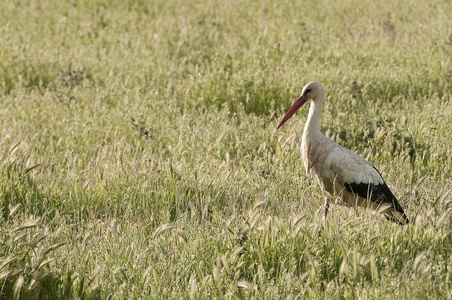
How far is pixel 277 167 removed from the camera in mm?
5422

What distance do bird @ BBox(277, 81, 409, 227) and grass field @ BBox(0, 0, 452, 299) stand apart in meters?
0.22

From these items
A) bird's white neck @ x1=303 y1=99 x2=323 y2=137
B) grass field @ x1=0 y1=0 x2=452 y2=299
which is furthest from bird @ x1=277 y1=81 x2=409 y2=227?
grass field @ x1=0 y1=0 x2=452 y2=299

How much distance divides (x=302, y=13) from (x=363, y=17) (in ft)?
4.78

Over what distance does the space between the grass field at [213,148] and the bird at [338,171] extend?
0.73ft

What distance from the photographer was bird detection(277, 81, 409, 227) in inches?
183

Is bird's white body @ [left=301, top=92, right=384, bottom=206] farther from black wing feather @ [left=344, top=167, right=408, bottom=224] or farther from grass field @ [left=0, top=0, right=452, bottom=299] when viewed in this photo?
grass field @ [left=0, top=0, right=452, bottom=299]

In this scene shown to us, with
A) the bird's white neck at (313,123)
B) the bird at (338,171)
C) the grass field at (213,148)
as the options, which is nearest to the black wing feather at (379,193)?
the bird at (338,171)

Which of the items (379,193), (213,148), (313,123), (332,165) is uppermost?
(313,123)

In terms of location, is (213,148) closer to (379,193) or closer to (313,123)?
(313,123)

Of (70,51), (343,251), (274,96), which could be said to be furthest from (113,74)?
(343,251)

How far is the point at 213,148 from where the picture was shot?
596 centimetres

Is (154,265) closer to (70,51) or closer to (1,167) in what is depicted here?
(1,167)

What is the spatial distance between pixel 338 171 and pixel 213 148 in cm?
167

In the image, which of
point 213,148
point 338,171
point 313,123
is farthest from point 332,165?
point 213,148
